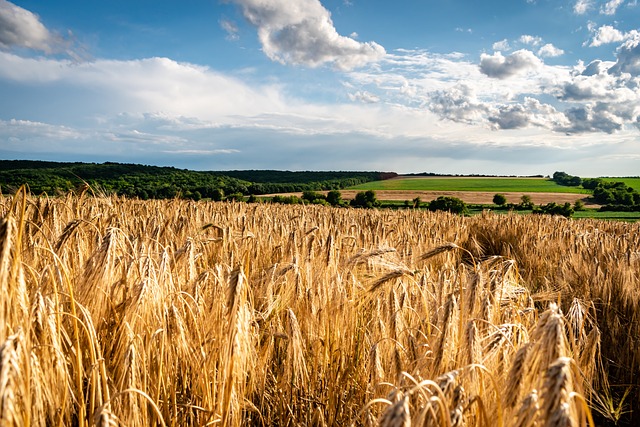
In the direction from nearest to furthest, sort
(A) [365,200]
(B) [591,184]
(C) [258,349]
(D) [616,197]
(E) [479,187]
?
(C) [258,349] → (A) [365,200] → (D) [616,197] → (B) [591,184] → (E) [479,187]

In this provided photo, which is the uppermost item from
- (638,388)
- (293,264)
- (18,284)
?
(18,284)

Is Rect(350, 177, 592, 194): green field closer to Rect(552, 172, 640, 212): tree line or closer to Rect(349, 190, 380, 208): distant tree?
Rect(552, 172, 640, 212): tree line

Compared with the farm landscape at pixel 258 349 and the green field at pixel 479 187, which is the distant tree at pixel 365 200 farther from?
the farm landscape at pixel 258 349

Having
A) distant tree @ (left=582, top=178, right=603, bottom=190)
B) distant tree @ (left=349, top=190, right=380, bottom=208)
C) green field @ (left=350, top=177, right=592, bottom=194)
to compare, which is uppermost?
distant tree @ (left=582, top=178, right=603, bottom=190)

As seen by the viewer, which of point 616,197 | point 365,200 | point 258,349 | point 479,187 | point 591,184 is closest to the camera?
point 258,349

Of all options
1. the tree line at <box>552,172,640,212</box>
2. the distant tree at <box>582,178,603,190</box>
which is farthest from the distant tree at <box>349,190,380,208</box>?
the distant tree at <box>582,178,603,190</box>

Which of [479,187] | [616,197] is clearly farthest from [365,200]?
[479,187]

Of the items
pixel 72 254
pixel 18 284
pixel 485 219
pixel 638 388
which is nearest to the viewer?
pixel 18 284

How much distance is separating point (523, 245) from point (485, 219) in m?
4.28

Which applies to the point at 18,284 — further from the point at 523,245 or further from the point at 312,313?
the point at 523,245

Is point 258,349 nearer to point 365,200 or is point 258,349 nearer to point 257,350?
point 257,350

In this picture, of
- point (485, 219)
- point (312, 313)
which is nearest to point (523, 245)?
point (485, 219)

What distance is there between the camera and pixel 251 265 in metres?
3.88

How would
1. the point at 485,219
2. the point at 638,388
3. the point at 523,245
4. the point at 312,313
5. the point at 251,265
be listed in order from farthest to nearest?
the point at 485,219 → the point at 523,245 → the point at 251,265 → the point at 638,388 → the point at 312,313
